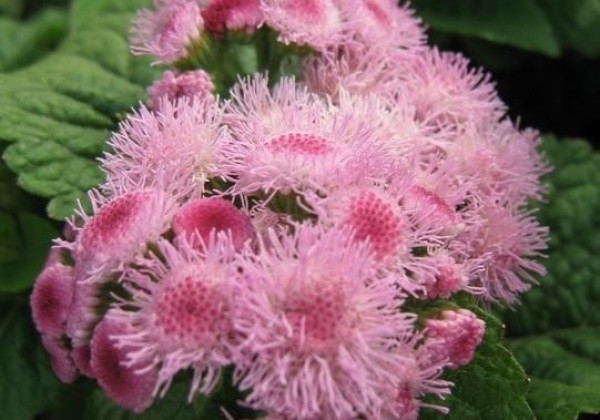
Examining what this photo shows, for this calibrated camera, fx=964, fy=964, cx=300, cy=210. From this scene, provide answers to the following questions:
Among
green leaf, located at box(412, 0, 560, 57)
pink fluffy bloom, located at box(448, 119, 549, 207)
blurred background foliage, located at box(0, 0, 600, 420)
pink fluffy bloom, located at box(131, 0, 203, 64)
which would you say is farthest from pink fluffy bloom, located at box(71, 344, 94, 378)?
green leaf, located at box(412, 0, 560, 57)

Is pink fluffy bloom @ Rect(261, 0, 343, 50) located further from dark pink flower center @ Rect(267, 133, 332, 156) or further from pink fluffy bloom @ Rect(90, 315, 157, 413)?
pink fluffy bloom @ Rect(90, 315, 157, 413)

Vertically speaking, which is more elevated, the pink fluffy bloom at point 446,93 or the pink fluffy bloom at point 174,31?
the pink fluffy bloom at point 446,93

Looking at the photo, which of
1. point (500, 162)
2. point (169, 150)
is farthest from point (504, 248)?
point (169, 150)

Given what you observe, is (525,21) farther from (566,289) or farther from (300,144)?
(300,144)

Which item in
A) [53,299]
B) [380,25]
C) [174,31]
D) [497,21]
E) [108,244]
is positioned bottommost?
[53,299]

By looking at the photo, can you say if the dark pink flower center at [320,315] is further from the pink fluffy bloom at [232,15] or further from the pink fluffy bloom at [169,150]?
the pink fluffy bloom at [232,15]

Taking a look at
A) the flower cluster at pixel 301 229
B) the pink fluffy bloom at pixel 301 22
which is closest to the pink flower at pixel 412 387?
the flower cluster at pixel 301 229

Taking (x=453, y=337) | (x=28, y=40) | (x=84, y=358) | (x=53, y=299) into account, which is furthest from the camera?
(x=28, y=40)
